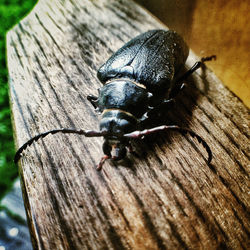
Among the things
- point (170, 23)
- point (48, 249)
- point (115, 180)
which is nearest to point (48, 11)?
point (170, 23)

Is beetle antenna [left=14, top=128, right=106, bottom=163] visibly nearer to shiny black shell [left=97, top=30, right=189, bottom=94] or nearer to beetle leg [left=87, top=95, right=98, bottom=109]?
beetle leg [left=87, top=95, right=98, bottom=109]

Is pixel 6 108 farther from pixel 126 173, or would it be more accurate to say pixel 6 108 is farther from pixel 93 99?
pixel 126 173

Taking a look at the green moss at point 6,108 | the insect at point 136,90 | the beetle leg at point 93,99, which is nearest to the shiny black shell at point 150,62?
the insect at point 136,90

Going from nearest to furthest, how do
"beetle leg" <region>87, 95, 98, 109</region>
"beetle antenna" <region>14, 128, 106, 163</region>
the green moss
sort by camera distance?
"beetle antenna" <region>14, 128, 106, 163</region>
"beetle leg" <region>87, 95, 98, 109</region>
the green moss

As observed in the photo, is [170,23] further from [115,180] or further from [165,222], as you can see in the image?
[165,222]

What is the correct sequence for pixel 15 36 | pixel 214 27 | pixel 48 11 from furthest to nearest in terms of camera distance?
pixel 48 11, pixel 15 36, pixel 214 27

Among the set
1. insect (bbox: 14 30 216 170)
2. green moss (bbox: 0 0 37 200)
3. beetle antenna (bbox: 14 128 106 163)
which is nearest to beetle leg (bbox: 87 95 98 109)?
insect (bbox: 14 30 216 170)

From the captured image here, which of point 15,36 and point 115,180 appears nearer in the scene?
point 115,180
